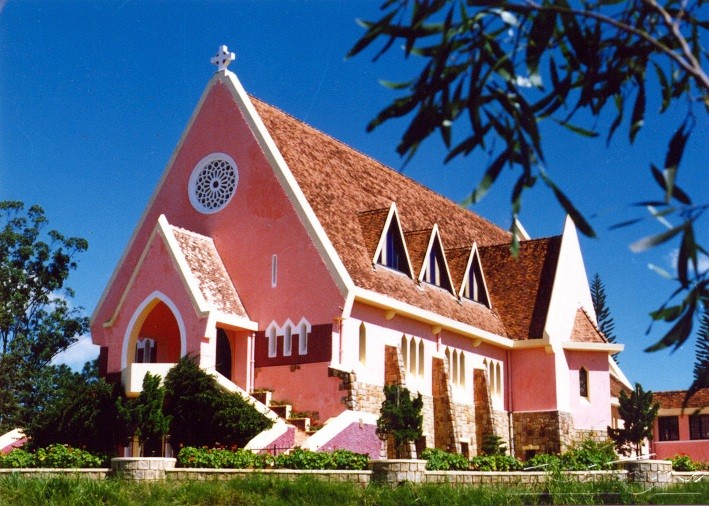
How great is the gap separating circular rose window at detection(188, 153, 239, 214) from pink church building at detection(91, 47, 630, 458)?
0.05m

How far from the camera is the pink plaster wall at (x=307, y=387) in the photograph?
2602cm

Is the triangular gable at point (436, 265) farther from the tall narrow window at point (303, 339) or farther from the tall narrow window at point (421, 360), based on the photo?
the tall narrow window at point (303, 339)

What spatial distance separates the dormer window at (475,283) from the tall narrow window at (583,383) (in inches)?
157

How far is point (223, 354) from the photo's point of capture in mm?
29156

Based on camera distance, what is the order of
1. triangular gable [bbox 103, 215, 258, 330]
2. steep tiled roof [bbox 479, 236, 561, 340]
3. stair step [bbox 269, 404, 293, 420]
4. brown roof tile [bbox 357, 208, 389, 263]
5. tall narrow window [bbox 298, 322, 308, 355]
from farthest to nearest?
steep tiled roof [bbox 479, 236, 561, 340]
brown roof tile [bbox 357, 208, 389, 263]
tall narrow window [bbox 298, 322, 308, 355]
triangular gable [bbox 103, 215, 258, 330]
stair step [bbox 269, 404, 293, 420]

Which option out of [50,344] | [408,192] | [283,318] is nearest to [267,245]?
[283,318]

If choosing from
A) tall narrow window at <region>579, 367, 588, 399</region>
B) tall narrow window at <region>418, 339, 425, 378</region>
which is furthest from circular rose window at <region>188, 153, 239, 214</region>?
tall narrow window at <region>579, 367, 588, 399</region>

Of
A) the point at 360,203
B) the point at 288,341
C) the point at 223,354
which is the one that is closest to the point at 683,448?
the point at 360,203

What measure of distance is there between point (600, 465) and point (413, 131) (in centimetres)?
1769

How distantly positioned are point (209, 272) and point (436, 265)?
7782 mm

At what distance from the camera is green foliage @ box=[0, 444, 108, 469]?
21.0 meters

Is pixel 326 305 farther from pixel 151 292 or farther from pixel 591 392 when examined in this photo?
pixel 591 392

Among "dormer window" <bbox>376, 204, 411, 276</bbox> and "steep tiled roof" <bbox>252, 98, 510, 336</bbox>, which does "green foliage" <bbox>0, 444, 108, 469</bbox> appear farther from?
"dormer window" <bbox>376, 204, 411, 276</bbox>

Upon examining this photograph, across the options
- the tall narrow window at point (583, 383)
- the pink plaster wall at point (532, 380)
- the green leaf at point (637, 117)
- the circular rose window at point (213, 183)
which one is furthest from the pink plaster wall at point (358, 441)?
the green leaf at point (637, 117)
